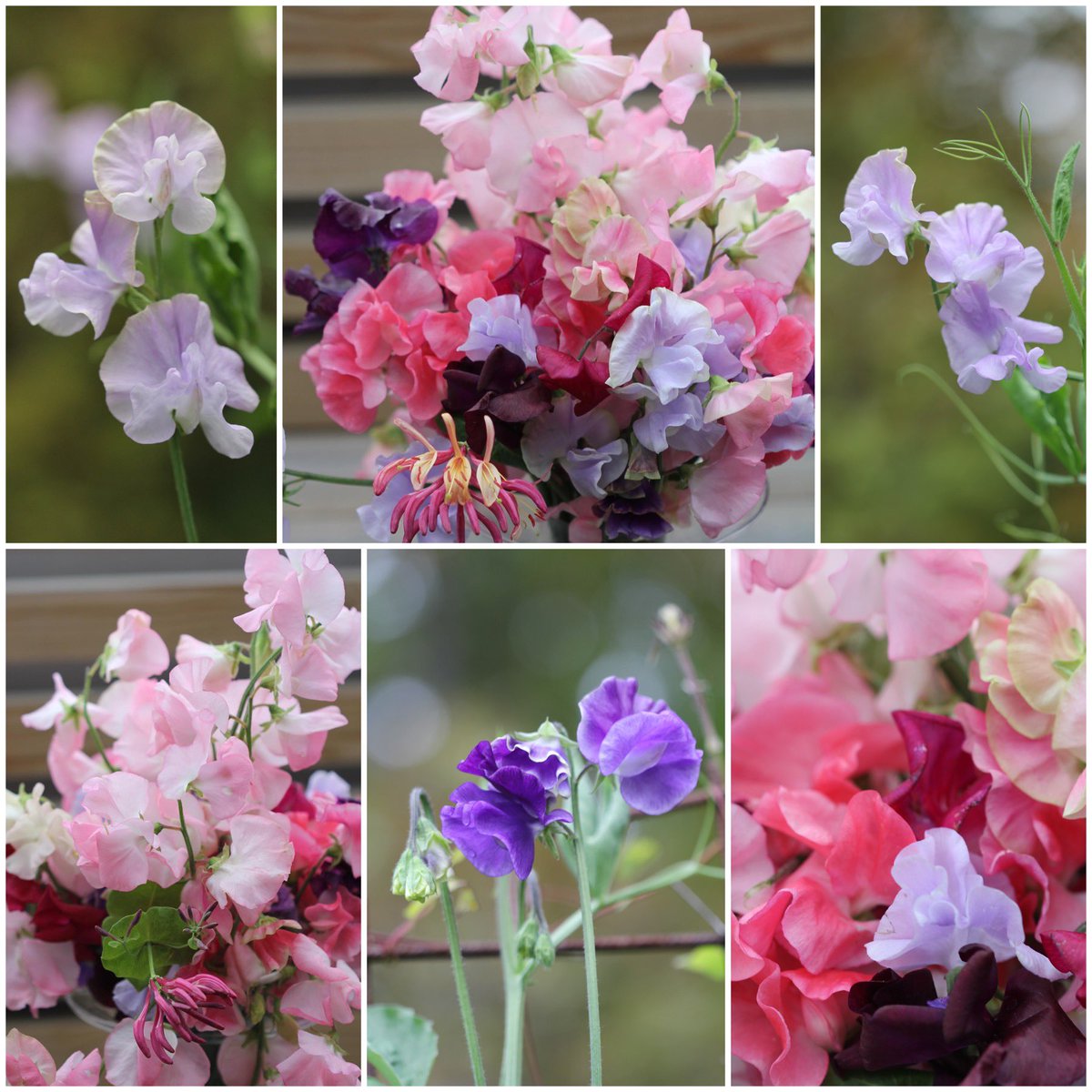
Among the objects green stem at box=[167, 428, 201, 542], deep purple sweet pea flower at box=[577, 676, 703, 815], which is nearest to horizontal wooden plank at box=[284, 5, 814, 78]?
green stem at box=[167, 428, 201, 542]

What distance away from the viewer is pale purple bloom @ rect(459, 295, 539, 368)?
0.47 metres

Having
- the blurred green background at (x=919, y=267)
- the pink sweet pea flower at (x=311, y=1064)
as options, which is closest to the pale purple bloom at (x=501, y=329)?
the pink sweet pea flower at (x=311, y=1064)

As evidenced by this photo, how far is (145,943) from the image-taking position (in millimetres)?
482

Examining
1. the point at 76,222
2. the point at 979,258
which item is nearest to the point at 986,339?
the point at 979,258

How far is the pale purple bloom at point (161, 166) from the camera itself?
0.49 m

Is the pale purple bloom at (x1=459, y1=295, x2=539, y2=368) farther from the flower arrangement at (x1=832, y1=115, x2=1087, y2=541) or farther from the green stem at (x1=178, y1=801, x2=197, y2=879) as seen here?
the green stem at (x1=178, y1=801, x2=197, y2=879)

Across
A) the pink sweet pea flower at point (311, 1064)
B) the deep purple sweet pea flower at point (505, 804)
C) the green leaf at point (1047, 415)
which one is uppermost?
the green leaf at point (1047, 415)

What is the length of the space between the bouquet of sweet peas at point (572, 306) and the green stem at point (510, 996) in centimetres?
19

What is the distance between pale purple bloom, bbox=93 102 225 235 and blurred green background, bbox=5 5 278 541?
21.1 inches

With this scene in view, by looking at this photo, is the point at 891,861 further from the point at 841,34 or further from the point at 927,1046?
the point at 841,34

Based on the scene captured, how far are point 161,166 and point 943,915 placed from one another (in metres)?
0.50

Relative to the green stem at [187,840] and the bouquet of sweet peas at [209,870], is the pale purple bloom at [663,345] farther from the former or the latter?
the green stem at [187,840]

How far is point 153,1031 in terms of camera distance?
47 cm

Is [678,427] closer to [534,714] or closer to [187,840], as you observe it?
[534,714]
